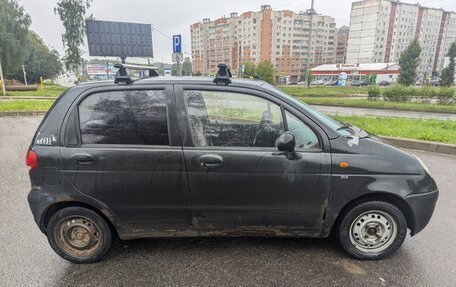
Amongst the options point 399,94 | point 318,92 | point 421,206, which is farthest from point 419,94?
point 421,206

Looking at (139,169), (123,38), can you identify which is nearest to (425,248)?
(139,169)

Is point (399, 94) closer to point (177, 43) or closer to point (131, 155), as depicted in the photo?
point (177, 43)

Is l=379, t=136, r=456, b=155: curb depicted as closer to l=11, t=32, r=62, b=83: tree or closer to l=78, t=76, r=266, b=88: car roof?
l=78, t=76, r=266, b=88: car roof

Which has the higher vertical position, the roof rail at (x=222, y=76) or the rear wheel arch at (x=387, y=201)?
the roof rail at (x=222, y=76)

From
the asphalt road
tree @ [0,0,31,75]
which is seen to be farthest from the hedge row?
tree @ [0,0,31,75]

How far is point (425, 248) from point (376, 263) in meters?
0.66

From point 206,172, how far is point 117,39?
2128 centimetres

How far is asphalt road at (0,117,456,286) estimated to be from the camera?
2.45 m

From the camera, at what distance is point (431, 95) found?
17953mm

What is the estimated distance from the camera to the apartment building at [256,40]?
290 ft

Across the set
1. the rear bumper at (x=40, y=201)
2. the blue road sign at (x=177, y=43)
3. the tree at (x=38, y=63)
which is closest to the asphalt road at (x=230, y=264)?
the rear bumper at (x=40, y=201)

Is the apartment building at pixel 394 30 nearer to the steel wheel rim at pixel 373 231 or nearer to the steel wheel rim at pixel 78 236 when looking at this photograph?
the steel wheel rim at pixel 373 231

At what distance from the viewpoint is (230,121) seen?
8.94 ft

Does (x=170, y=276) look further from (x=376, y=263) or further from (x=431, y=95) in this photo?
(x=431, y=95)
